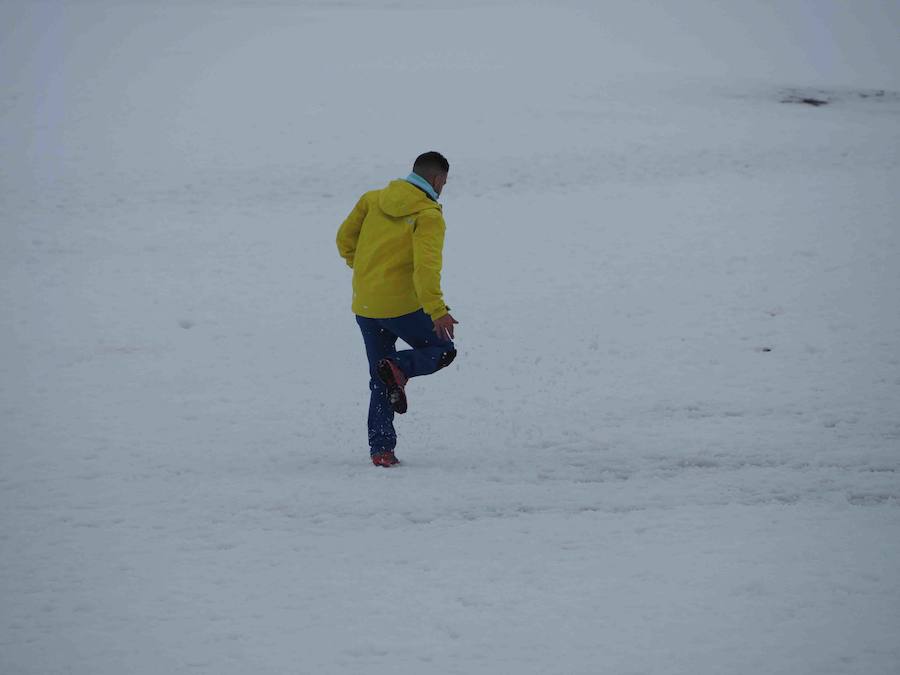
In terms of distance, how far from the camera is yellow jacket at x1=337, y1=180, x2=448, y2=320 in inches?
195

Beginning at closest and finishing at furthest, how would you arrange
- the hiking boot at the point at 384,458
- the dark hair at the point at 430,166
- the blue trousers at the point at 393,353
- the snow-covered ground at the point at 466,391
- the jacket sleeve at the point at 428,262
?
the snow-covered ground at the point at 466,391, the jacket sleeve at the point at 428,262, the dark hair at the point at 430,166, the blue trousers at the point at 393,353, the hiking boot at the point at 384,458

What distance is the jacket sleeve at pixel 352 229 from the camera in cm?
526

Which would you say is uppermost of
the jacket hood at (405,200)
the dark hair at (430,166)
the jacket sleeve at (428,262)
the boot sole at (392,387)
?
the dark hair at (430,166)

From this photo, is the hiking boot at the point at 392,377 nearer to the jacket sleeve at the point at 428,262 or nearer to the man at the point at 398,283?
the man at the point at 398,283

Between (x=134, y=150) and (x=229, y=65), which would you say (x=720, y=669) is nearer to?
(x=134, y=150)

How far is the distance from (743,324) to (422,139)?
9258 mm

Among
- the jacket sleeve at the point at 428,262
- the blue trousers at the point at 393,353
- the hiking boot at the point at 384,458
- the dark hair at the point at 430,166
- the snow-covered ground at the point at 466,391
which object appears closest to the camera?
the snow-covered ground at the point at 466,391

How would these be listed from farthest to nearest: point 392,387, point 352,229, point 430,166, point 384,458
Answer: point 384,458
point 352,229
point 392,387
point 430,166

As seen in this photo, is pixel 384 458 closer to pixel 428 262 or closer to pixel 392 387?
pixel 392 387

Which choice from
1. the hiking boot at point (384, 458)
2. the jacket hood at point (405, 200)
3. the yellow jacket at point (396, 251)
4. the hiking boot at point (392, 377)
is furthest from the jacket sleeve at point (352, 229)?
the hiking boot at point (384, 458)

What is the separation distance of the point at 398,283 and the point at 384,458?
1.10m

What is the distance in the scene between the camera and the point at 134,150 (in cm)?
1542

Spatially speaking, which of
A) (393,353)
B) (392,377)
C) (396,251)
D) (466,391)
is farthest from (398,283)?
(466,391)

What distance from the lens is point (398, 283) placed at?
5172mm
